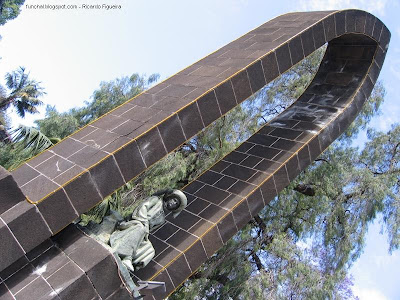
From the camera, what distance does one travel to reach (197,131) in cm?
444


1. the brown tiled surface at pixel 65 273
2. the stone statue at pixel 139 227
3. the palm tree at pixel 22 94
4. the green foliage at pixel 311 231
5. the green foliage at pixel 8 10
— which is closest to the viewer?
the brown tiled surface at pixel 65 273

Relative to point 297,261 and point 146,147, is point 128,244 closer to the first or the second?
point 146,147

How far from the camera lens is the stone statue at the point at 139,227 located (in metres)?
4.01

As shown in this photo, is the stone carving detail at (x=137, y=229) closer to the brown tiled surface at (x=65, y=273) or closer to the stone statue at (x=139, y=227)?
the stone statue at (x=139, y=227)

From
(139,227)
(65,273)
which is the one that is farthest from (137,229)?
(65,273)

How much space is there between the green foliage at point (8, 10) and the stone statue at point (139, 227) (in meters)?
19.2

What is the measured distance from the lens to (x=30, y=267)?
354 cm

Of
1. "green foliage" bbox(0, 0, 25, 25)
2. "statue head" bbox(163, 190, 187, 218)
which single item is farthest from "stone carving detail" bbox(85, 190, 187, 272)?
"green foliage" bbox(0, 0, 25, 25)

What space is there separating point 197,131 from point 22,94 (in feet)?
44.4

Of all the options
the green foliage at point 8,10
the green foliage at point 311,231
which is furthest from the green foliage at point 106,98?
the green foliage at point 8,10

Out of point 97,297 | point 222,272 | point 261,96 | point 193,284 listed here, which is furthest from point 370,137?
point 97,297

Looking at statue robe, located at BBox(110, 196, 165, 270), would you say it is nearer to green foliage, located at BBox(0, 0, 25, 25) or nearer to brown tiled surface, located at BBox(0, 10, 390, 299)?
brown tiled surface, located at BBox(0, 10, 390, 299)

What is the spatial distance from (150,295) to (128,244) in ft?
2.03

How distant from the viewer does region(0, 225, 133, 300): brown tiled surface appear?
3.34 meters
